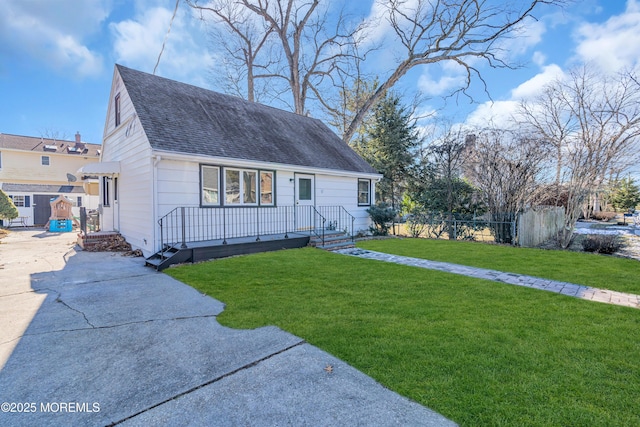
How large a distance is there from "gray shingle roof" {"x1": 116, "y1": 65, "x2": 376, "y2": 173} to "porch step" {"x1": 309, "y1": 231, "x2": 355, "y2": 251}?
8.84 ft

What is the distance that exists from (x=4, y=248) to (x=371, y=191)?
1365 cm

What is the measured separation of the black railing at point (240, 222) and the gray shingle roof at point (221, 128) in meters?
1.63

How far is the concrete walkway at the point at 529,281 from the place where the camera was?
4.67 metres

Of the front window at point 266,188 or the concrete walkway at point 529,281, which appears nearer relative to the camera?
the concrete walkway at point 529,281

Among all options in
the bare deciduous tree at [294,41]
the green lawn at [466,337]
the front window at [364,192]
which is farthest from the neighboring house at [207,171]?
the bare deciduous tree at [294,41]

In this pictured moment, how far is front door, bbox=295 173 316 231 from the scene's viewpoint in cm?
1068

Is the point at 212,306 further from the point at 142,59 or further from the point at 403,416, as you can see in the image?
the point at 142,59

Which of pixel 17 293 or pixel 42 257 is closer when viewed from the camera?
pixel 17 293

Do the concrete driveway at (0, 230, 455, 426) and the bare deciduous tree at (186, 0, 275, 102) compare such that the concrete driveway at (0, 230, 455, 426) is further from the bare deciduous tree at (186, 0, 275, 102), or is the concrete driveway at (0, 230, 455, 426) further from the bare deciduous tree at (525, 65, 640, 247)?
the bare deciduous tree at (186, 0, 275, 102)

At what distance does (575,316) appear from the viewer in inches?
152

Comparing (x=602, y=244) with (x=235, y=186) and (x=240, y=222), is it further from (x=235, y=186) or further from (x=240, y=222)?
(x=235, y=186)

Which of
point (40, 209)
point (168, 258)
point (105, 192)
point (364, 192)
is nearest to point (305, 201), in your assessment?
point (364, 192)

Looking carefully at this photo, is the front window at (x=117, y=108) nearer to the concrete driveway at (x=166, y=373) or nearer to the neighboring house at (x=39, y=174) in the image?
the concrete driveway at (x=166, y=373)

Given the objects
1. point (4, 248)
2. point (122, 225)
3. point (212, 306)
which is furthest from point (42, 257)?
point (212, 306)
